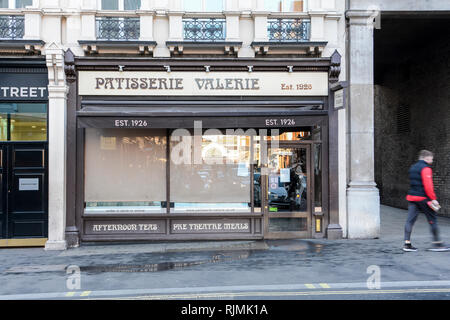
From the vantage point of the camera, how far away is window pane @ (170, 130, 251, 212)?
34.6 ft

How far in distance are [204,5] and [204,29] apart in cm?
76

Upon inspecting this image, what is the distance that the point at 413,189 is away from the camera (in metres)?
8.58

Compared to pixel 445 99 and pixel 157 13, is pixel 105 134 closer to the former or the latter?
pixel 157 13

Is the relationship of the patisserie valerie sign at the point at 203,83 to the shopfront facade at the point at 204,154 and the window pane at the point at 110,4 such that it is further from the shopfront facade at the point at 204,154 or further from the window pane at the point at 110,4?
the window pane at the point at 110,4

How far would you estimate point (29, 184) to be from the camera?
1012cm

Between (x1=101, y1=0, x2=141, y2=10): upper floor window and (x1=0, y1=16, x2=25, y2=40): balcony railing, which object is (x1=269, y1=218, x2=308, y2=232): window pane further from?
(x1=0, y1=16, x2=25, y2=40): balcony railing

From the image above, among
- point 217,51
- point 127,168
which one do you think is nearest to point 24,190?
point 127,168

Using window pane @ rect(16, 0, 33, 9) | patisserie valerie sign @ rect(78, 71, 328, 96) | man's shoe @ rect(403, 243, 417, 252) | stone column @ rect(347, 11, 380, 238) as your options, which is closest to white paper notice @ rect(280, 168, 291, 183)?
stone column @ rect(347, 11, 380, 238)

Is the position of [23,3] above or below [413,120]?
above

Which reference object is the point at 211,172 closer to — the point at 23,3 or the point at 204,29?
the point at 204,29

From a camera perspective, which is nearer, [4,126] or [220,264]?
[220,264]

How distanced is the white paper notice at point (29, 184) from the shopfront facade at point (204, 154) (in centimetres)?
88

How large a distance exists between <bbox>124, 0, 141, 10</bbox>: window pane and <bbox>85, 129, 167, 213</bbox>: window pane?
121 inches

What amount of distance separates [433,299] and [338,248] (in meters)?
3.58
